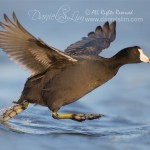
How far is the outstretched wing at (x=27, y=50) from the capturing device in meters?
10.6

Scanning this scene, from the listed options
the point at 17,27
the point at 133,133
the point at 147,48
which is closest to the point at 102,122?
the point at 133,133

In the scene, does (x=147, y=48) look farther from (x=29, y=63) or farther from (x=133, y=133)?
(x=29, y=63)

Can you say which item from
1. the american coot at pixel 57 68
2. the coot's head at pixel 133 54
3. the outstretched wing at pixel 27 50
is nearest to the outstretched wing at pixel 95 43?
the american coot at pixel 57 68

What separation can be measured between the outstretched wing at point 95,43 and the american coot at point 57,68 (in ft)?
2.42

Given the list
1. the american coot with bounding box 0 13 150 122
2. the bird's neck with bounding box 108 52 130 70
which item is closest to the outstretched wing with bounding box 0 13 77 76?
the american coot with bounding box 0 13 150 122

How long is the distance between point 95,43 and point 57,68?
1.56 metres

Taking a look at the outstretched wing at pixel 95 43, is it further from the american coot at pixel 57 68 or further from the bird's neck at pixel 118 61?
the bird's neck at pixel 118 61

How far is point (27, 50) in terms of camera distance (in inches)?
428

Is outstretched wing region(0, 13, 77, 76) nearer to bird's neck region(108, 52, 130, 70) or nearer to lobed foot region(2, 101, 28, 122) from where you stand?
bird's neck region(108, 52, 130, 70)

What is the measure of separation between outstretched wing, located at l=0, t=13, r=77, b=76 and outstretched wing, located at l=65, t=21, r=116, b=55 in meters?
1.26

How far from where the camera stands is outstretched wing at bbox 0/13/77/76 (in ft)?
34.7

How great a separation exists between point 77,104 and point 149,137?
216 cm

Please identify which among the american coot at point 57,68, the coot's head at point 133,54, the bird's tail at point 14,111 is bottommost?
the bird's tail at point 14,111

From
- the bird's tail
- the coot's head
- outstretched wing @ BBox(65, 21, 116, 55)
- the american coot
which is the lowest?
the bird's tail
